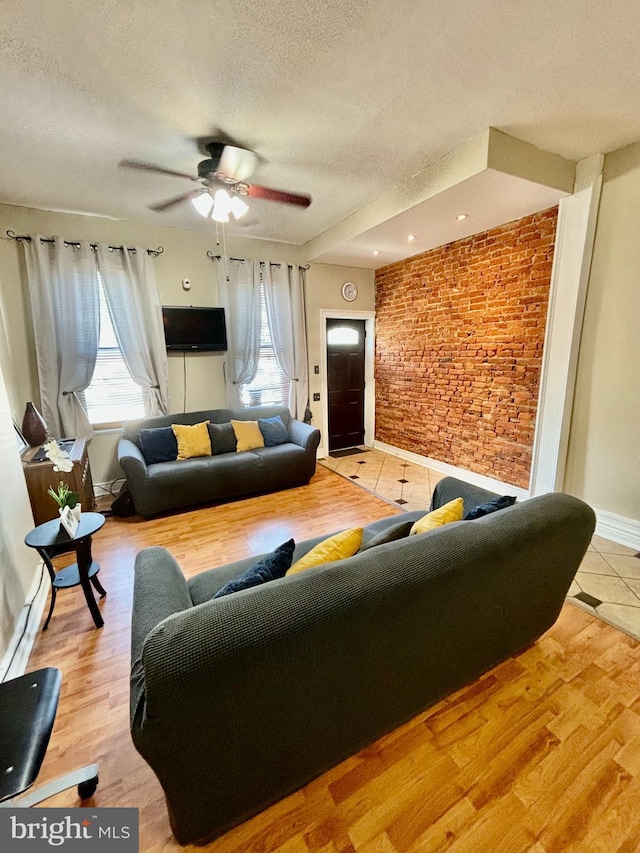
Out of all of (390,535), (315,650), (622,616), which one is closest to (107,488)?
(390,535)

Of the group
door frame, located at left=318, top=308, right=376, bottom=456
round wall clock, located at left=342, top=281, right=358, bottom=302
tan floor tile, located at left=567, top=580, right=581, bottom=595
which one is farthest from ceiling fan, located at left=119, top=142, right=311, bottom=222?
tan floor tile, located at left=567, top=580, right=581, bottom=595

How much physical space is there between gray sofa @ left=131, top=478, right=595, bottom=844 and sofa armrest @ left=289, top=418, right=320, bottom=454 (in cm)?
259

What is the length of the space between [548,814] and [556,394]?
2701mm

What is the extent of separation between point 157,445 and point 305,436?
62.8 inches

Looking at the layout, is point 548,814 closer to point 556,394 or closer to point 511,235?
point 556,394

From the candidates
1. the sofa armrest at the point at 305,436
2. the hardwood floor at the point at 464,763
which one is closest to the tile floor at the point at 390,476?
the sofa armrest at the point at 305,436

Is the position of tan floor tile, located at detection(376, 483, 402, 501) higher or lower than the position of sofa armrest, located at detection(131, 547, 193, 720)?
lower

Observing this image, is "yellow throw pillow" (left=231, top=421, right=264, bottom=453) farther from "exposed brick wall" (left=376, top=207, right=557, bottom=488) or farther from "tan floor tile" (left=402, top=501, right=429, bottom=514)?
"exposed brick wall" (left=376, top=207, right=557, bottom=488)

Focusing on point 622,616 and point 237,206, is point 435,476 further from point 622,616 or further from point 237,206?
point 237,206

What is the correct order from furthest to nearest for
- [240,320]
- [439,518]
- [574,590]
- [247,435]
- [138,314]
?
[240,320], [247,435], [138,314], [574,590], [439,518]

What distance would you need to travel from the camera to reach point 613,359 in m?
2.71

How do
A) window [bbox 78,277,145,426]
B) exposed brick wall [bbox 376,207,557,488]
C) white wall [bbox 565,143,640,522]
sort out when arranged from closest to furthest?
white wall [bbox 565,143,640,522] → exposed brick wall [bbox 376,207,557,488] → window [bbox 78,277,145,426]

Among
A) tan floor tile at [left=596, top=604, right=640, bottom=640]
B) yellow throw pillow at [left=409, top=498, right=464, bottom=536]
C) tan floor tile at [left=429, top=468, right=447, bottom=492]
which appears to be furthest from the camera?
Result: tan floor tile at [left=429, top=468, right=447, bottom=492]

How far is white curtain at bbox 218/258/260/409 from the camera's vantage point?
13.7ft
